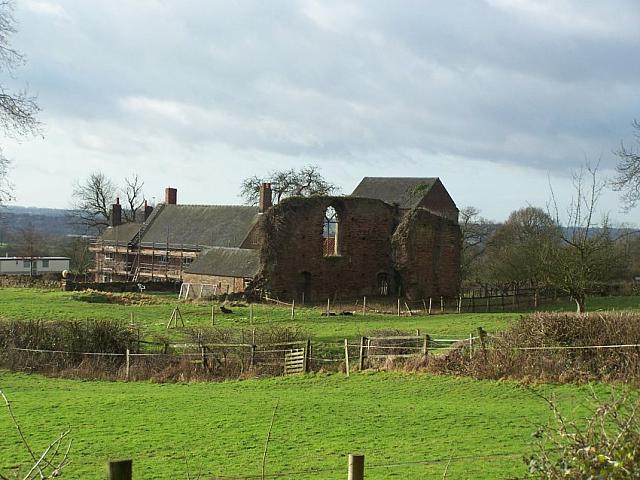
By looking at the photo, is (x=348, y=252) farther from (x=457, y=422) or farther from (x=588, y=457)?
(x=588, y=457)

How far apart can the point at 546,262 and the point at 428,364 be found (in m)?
13.4

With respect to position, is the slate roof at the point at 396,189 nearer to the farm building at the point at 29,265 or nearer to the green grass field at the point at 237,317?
the green grass field at the point at 237,317

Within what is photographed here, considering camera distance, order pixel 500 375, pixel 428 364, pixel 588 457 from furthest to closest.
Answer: pixel 428 364
pixel 500 375
pixel 588 457

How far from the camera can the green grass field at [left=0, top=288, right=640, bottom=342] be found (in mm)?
29781

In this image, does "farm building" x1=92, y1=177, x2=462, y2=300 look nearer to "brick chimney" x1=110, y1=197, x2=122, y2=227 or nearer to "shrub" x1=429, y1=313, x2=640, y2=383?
"brick chimney" x1=110, y1=197, x2=122, y2=227

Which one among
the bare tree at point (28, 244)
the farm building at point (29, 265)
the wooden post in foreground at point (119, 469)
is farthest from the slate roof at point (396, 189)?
the wooden post in foreground at point (119, 469)

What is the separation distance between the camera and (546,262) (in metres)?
32.6

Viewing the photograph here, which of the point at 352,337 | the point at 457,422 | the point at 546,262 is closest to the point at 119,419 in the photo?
the point at 457,422

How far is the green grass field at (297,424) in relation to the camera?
11.6 m

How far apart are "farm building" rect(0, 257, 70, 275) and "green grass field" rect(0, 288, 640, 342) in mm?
51328

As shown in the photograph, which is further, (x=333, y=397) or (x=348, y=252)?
(x=348, y=252)

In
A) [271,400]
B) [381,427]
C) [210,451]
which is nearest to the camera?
[210,451]

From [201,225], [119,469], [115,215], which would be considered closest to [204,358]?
[119,469]

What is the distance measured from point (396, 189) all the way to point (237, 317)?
3254 cm
